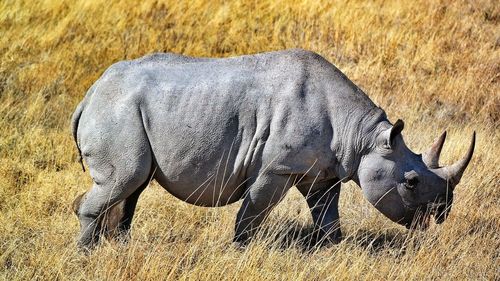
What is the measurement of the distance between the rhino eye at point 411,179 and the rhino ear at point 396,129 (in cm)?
31

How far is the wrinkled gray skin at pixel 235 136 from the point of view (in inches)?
259

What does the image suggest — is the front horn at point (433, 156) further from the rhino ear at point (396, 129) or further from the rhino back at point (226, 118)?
the rhino back at point (226, 118)

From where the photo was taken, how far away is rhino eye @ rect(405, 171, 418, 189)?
22.8 ft

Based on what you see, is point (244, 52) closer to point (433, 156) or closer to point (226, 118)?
point (433, 156)

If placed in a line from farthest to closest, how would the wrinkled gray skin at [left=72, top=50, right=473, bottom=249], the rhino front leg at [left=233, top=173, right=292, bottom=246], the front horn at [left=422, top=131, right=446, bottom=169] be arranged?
the front horn at [left=422, top=131, right=446, bottom=169] < the rhino front leg at [left=233, top=173, right=292, bottom=246] < the wrinkled gray skin at [left=72, top=50, right=473, bottom=249]

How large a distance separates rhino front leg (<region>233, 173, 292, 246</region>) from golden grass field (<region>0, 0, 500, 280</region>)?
0.16 meters

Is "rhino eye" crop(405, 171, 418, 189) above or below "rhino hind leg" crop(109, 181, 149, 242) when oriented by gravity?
above

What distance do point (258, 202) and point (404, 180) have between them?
120 centimetres

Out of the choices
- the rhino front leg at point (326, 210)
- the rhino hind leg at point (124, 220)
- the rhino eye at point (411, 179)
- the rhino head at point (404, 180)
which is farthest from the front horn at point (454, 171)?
the rhino hind leg at point (124, 220)

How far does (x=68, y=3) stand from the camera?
49.5ft

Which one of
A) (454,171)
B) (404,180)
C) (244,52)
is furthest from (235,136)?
(244,52)

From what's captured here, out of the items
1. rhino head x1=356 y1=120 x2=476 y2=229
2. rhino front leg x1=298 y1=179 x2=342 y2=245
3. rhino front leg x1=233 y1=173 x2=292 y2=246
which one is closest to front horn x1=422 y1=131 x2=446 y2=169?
rhino head x1=356 y1=120 x2=476 y2=229

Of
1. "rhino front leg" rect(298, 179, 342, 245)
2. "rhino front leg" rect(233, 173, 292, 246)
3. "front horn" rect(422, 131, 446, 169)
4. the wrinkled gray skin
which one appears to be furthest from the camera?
"rhino front leg" rect(298, 179, 342, 245)

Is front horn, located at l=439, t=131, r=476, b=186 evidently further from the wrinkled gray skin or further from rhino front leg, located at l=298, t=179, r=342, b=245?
rhino front leg, located at l=298, t=179, r=342, b=245
